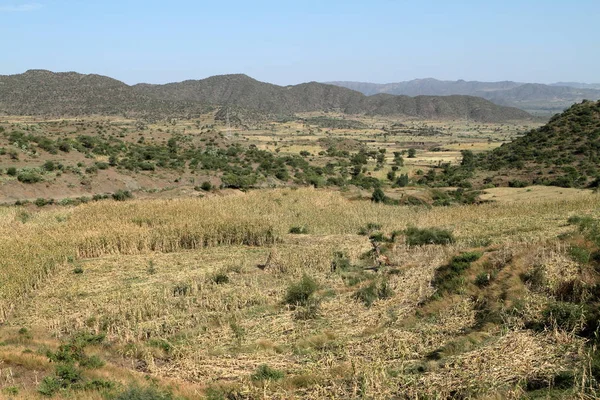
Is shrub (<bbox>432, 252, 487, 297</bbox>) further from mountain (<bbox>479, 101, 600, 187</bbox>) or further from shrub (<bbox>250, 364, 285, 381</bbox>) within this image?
mountain (<bbox>479, 101, 600, 187</bbox>)

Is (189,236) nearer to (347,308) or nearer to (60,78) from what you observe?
(347,308)

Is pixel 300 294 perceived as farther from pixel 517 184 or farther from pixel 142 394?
pixel 517 184

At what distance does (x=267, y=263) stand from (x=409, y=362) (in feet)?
33.4

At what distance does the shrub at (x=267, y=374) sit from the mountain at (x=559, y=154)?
130 feet

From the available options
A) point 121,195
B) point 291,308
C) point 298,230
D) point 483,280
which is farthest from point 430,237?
point 121,195

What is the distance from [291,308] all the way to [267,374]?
480 centimetres

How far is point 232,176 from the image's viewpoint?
50.1 metres

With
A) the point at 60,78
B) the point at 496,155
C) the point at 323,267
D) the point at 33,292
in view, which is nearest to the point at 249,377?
the point at 323,267

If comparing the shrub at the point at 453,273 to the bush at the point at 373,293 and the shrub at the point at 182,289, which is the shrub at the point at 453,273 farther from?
the shrub at the point at 182,289

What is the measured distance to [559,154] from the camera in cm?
5444

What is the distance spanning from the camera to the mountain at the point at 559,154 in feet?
155

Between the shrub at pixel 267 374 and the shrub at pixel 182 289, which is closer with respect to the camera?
the shrub at pixel 267 374

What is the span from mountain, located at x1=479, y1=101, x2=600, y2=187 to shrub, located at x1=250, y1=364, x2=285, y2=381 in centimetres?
3955

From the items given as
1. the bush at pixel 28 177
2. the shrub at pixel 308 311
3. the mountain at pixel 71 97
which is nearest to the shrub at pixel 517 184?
the shrub at pixel 308 311
